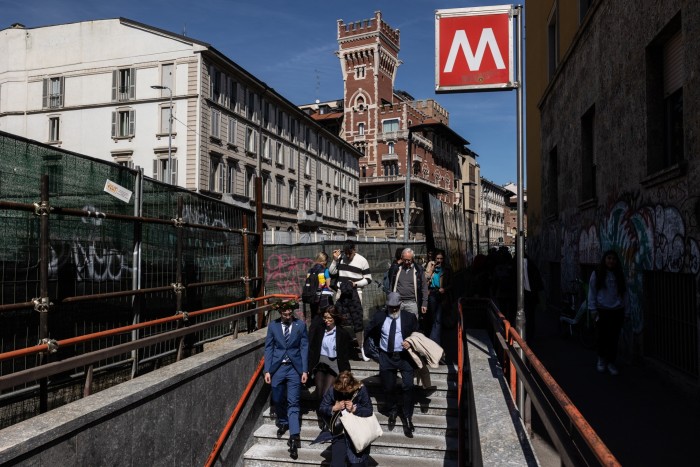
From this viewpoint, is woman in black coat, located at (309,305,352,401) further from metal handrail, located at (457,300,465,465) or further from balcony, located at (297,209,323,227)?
balcony, located at (297,209,323,227)

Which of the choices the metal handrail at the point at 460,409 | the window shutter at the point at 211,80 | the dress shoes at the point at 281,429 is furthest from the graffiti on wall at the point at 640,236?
the window shutter at the point at 211,80

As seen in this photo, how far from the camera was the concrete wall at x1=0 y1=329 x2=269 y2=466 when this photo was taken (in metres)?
4.58

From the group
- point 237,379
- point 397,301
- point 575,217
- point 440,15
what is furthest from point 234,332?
point 575,217

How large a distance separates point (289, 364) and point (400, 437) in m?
1.80

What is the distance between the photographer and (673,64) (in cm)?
855

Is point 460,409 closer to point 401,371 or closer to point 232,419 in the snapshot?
Answer: point 401,371

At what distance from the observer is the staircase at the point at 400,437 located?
7711mm

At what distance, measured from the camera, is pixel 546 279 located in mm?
19297

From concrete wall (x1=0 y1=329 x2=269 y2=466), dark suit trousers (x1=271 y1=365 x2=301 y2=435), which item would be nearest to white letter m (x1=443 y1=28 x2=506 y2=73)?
dark suit trousers (x1=271 y1=365 x2=301 y2=435)

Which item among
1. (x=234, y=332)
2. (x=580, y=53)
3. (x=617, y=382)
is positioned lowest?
(x=617, y=382)

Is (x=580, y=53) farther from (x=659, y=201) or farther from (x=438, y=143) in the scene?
(x=438, y=143)

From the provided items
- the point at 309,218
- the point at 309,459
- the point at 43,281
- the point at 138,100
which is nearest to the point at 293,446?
the point at 309,459

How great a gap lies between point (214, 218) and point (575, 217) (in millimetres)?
9311

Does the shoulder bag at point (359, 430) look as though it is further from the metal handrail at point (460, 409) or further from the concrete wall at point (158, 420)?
the concrete wall at point (158, 420)
